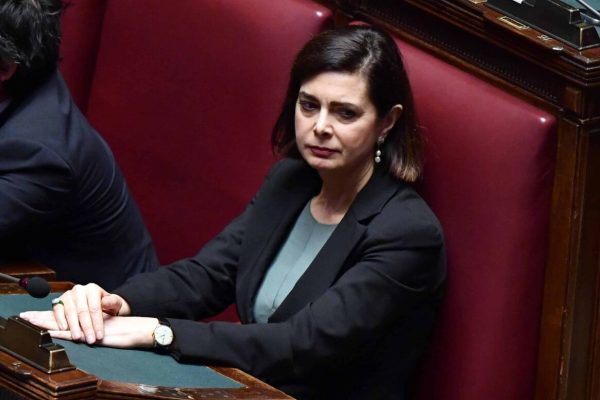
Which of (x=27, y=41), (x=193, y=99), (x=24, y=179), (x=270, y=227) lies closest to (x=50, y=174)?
(x=24, y=179)

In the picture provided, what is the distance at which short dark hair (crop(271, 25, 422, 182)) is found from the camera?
6.19ft

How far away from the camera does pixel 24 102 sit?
6.79 feet

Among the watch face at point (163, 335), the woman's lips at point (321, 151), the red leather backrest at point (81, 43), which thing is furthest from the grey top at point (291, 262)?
the red leather backrest at point (81, 43)

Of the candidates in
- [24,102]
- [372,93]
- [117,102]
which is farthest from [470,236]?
[117,102]

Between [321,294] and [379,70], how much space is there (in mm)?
290

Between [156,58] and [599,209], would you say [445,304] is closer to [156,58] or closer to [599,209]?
[599,209]

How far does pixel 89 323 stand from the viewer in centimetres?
171

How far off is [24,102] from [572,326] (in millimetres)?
802

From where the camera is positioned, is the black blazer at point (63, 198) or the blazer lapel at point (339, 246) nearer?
the blazer lapel at point (339, 246)

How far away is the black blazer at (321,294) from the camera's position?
1.81 metres

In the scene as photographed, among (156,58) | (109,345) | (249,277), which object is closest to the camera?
(109,345)

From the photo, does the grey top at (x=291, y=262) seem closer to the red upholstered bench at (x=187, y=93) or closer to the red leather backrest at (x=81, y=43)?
the red upholstered bench at (x=187, y=93)

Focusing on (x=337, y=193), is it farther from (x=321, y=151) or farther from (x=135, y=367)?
(x=135, y=367)

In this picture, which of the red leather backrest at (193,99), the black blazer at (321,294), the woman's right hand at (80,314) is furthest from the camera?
the red leather backrest at (193,99)
